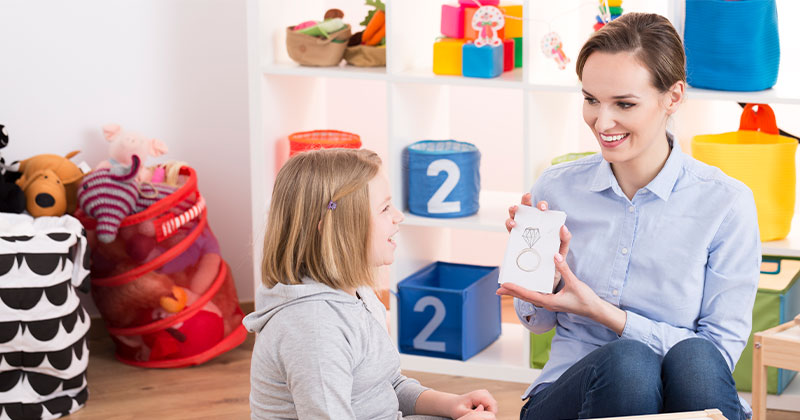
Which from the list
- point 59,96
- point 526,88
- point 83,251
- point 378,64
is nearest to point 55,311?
point 83,251

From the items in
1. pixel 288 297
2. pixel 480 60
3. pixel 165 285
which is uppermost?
pixel 480 60

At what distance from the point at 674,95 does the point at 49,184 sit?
1.70m

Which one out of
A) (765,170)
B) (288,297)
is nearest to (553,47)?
(765,170)

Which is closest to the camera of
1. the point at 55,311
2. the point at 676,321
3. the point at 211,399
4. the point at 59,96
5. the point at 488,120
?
the point at 676,321

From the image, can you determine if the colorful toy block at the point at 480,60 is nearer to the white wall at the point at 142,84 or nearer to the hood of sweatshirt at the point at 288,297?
the white wall at the point at 142,84

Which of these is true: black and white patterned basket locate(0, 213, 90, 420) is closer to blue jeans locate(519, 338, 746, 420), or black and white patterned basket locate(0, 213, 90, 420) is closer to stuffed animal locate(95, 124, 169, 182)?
stuffed animal locate(95, 124, 169, 182)

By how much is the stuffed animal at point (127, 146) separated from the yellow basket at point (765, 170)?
4.96 ft

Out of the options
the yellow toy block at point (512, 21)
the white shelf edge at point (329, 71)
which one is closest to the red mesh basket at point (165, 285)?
the white shelf edge at point (329, 71)

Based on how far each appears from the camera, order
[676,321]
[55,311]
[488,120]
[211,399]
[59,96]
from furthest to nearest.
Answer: [488,120] → [59,96] → [211,399] → [55,311] → [676,321]

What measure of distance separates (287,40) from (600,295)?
4.54 feet

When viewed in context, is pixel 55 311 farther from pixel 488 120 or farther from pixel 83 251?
pixel 488 120

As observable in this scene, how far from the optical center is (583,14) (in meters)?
3.01

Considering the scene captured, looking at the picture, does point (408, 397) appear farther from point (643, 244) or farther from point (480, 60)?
point (480, 60)

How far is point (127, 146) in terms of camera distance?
2.88 m
